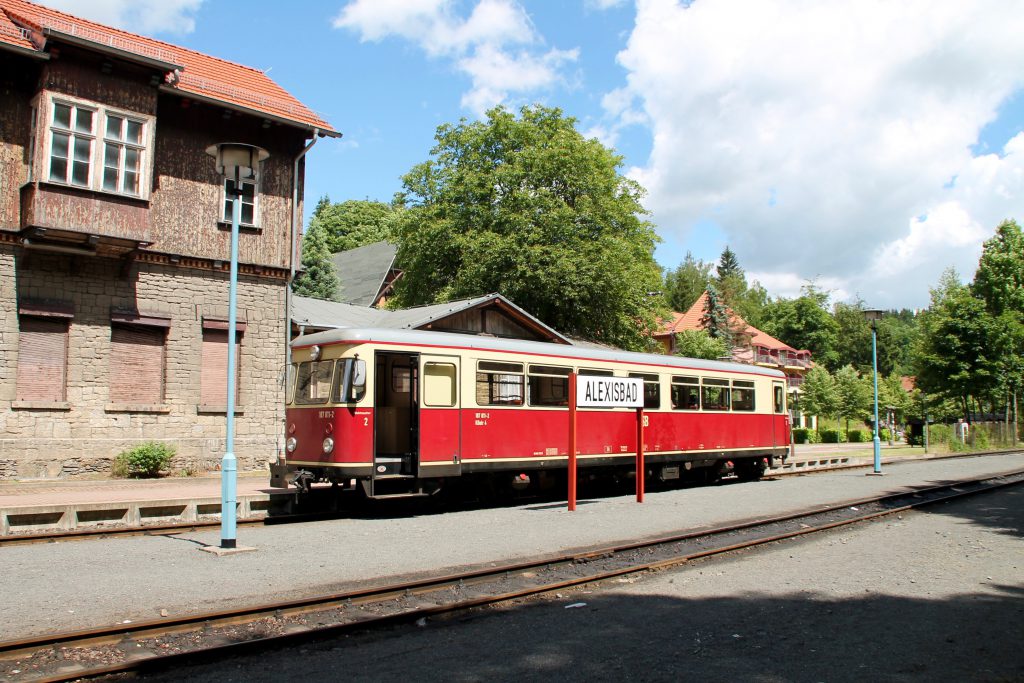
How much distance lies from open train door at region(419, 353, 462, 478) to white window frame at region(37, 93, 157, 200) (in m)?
8.88

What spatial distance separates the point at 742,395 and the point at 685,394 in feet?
8.94

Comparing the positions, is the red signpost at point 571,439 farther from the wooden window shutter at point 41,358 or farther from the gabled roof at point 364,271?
the gabled roof at point 364,271

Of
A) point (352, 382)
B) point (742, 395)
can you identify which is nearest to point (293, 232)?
point (352, 382)

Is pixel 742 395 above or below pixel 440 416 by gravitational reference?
above

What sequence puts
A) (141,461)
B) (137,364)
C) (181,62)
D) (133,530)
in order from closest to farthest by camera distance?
(133,530) < (141,461) < (137,364) < (181,62)

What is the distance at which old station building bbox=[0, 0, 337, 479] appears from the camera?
56.5 feet

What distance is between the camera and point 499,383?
15.0 meters

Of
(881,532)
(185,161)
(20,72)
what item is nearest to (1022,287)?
(881,532)

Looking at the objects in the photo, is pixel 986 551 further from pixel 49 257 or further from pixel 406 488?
pixel 49 257

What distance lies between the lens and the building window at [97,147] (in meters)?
17.3

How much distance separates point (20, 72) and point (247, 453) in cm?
981

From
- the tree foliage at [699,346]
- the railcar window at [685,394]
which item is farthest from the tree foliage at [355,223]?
the railcar window at [685,394]

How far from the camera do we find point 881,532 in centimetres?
1238

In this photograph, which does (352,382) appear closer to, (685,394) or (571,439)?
(571,439)
